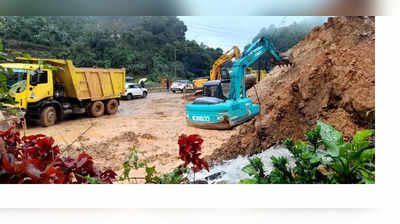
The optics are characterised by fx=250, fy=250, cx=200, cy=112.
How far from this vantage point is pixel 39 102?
2.49 meters

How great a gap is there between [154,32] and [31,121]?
1391mm

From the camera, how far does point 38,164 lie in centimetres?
95

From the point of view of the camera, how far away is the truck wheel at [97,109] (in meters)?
2.53

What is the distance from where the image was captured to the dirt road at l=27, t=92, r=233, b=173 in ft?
7.07

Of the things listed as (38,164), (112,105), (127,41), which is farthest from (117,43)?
(38,164)

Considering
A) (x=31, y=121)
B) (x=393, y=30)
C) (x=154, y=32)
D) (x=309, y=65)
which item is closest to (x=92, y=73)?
(x=31, y=121)

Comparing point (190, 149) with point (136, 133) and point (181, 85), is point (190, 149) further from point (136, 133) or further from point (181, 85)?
point (181, 85)

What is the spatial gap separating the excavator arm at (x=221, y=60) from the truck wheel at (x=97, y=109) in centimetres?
117

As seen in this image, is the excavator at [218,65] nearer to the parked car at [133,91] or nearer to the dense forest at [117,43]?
the dense forest at [117,43]

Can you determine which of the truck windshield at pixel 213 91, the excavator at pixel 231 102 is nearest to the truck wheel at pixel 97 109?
the excavator at pixel 231 102

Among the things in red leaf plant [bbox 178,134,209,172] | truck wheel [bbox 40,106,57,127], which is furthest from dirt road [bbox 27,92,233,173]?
red leaf plant [bbox 178,134,209,172]

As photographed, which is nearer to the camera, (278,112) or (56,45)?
(56,45)
